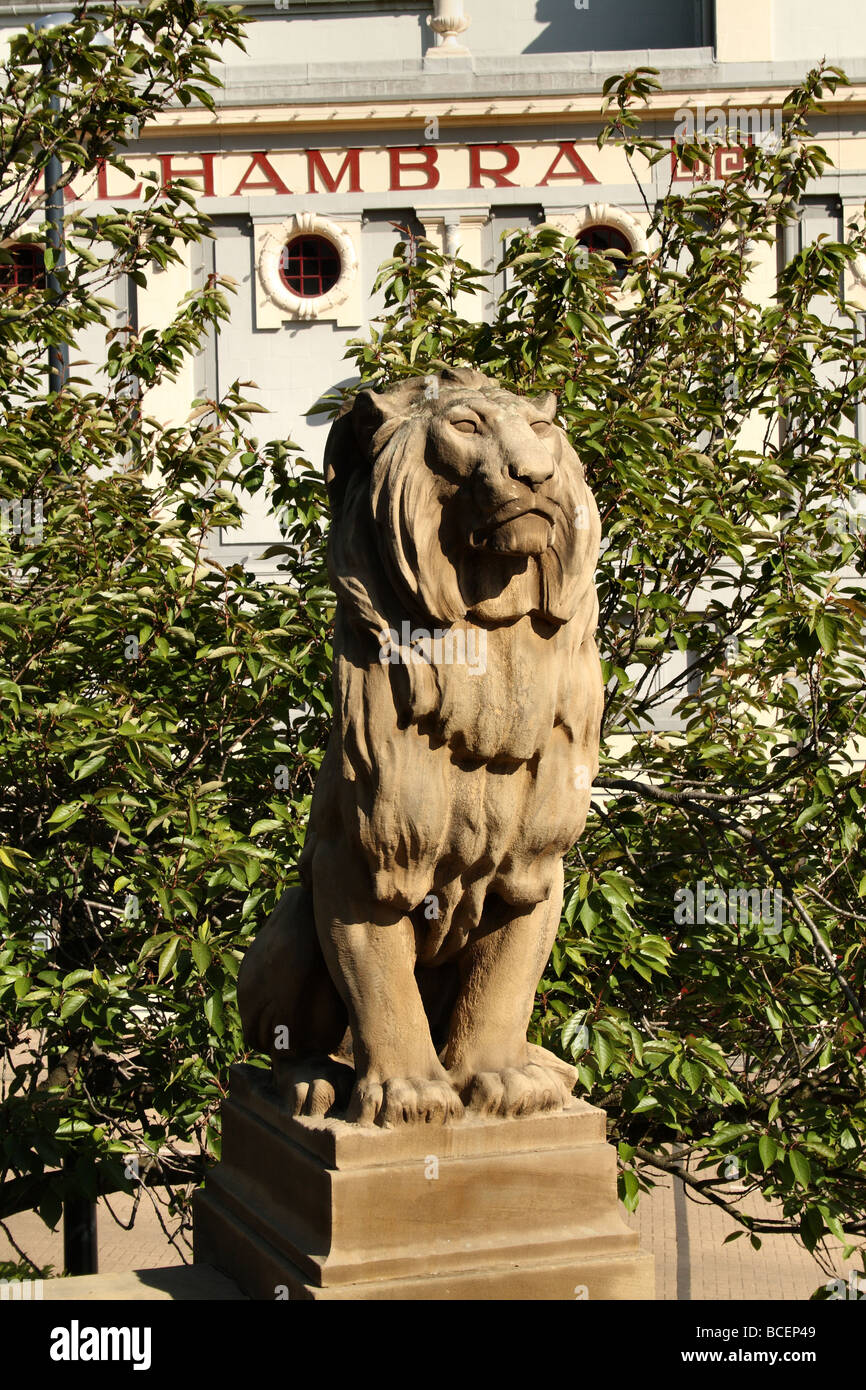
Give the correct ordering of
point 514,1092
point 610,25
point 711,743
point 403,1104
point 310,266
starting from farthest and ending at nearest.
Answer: point 610,25, point 310,266, point 711,743, point 514,1092, point 403,1104

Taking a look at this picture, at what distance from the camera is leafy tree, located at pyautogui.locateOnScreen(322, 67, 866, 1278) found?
542cm

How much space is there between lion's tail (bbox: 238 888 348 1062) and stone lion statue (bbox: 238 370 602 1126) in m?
0.19

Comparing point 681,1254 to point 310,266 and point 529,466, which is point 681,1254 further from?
point 310,266

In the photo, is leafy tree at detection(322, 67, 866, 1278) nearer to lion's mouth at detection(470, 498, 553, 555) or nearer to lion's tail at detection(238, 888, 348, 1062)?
lion's tail at detection(238, 888, 348, 1062)

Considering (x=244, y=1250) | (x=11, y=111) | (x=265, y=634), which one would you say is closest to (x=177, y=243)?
(x=11, y=111)

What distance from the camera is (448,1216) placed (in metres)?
3.79

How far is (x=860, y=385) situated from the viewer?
635cm

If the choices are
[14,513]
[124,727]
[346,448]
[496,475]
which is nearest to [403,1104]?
[496,475]

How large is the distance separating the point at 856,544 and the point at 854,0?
13411 millimetres

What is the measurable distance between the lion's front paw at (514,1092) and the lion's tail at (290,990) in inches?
22.0

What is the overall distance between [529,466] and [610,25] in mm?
16982

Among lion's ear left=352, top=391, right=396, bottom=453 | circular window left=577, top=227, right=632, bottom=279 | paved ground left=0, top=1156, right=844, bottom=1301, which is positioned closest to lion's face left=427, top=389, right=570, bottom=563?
lion's ear left=352, top=391, right=396, bottom=453

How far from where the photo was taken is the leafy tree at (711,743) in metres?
5.42

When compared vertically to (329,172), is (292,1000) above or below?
below
